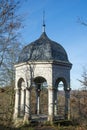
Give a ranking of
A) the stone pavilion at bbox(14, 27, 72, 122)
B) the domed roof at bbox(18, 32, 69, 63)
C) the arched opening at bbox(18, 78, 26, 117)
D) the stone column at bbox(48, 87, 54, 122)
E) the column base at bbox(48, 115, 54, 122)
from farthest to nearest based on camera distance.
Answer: the arched opening at bbox(18, 78, 26, 117), the domed roof at bbox(18, 32, 69, 63), the stone pavilion at bbox(14, 27, 72, 122), the stone column at bbox(48, 87, 54, 122), the column base at bbox(48, 115, 54, 122)

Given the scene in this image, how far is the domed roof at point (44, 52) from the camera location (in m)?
18.4

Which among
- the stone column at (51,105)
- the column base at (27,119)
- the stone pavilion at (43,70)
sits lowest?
the column base at (27,119)

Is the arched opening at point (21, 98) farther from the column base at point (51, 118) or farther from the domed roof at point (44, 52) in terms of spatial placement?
the column base at point (51, 118)

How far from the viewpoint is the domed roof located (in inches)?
725

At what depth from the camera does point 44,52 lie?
1866 cm

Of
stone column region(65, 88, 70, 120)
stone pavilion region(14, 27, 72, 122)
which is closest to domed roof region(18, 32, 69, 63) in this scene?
stone pavilion region(14, 27, 72, 122)

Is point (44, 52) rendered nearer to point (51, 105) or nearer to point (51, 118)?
point (51, 105)

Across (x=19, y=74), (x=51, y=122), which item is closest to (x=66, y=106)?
(x=51, y=122)

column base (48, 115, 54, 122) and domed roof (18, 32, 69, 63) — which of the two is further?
domed roof (18, 32, 69, 63)

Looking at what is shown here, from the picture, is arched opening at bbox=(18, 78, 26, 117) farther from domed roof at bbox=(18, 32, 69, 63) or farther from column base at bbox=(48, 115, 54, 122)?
column base at bbox=(48, 115, 54, 122)

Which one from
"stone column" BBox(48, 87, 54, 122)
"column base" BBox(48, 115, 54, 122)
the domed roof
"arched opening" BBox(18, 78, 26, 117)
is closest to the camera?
"column base" BBox(48, 115, 54, 122)

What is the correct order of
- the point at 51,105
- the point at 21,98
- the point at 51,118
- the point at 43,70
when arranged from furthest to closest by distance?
the point at 21,98, the point at 43,70, the point at 51,105, the point at 51,118

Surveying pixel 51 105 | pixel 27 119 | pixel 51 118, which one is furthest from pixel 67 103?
pixel 27 119

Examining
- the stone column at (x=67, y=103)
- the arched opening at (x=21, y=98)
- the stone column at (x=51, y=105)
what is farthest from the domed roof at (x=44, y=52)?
the stone column at (x=67, y=103)
